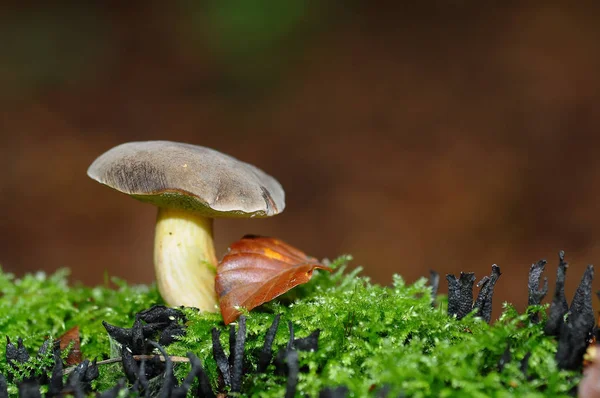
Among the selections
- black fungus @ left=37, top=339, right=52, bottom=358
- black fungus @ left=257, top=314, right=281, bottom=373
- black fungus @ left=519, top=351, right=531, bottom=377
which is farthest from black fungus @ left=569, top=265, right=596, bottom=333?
black fungus @ left=37, top=339, right=52, bottom=358

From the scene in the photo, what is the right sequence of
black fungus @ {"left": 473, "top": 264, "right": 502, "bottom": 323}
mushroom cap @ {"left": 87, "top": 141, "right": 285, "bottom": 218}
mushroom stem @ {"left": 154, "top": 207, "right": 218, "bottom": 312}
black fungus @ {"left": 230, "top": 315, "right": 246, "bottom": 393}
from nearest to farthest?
black fungus @ {"left": 230, "top": 315, "right": 246, "bottom": 393} < black fungus @ {"left": 473, "top": 264, "right": 502, "bottom": 323} < mushroom cap @ {"left": 87, "top": 141, "right": 285, "bottom": 218} < mushroom stem @ {"left": 154, "top": 207, "right": 218, "bottom": 312}

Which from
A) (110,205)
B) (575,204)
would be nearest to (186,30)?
Result: (110,205)

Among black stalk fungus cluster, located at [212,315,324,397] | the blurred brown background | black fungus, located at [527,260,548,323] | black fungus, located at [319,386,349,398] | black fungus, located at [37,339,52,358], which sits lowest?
black fungus, located at [319,386,349,398]

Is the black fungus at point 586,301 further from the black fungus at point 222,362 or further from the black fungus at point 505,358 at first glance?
the black fungus at point 222,362

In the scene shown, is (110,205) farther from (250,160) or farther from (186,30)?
(186,30)

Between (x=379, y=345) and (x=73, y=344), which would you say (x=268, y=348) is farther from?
(x=73, y=344)

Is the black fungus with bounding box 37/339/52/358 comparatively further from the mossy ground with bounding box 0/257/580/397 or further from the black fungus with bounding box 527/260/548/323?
the black fungus with bounding box 527/260/548/323

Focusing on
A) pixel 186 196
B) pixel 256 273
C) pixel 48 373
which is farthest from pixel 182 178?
pixel 48 373
